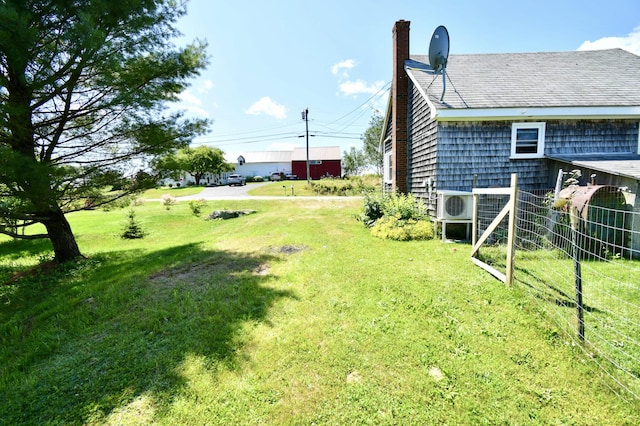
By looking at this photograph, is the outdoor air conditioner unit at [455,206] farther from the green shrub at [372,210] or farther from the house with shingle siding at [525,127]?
the green shrub at [372,210]

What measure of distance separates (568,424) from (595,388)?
0.60m

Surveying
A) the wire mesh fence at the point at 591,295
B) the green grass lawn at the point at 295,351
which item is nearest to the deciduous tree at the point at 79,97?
the green grass lawn at the point at 295,351

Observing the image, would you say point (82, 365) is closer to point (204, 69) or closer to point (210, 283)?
point (210, 283)

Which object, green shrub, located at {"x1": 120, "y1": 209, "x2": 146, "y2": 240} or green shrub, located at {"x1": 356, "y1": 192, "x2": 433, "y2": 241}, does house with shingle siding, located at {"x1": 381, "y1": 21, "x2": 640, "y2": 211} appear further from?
green shrub, located at {"x1": 120, "y1": 209, "x2": 146, "y2": 240}

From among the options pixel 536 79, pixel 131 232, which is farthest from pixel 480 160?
pixel 131 232

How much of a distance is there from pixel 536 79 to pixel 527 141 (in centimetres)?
261

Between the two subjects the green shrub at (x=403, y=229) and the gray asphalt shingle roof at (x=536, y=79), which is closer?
the green shrub at (x=403, y=229)

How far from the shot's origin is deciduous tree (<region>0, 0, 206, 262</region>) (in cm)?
457

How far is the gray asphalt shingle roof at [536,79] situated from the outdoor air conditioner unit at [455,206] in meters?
2.50

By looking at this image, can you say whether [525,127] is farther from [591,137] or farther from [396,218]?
[396,218]

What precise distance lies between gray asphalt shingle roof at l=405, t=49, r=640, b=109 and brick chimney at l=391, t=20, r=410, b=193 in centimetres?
45

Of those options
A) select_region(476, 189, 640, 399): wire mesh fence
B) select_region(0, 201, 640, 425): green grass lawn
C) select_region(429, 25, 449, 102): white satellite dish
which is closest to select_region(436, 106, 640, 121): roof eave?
select_region(429, 25, 449, 102): white satellite dish

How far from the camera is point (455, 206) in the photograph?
7270mm

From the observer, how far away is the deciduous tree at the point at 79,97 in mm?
4570
